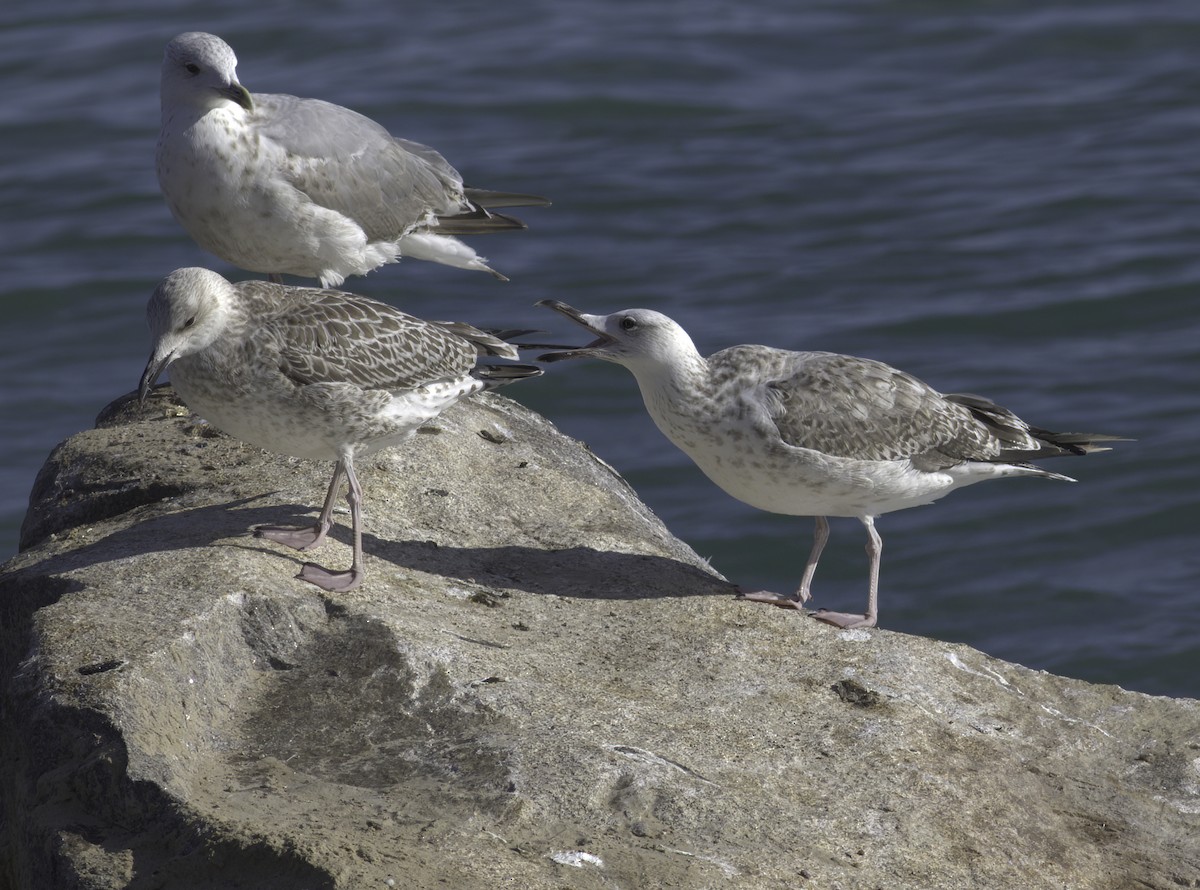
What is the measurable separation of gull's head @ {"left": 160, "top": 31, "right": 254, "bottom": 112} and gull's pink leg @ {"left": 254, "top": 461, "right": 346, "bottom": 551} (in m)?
2.86

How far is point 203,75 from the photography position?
9656 mm

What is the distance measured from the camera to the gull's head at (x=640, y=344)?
7.98 metres

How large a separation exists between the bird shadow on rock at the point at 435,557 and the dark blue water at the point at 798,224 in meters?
5.31

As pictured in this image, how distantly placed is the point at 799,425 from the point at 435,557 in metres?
1.77

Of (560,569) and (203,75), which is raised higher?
(203,75)

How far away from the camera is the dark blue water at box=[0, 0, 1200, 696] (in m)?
14.0

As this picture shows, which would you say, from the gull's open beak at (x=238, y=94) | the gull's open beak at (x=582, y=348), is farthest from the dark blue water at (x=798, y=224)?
the gull's open beak at (x=238, y=94)

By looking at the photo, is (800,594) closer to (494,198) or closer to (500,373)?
(500,373)

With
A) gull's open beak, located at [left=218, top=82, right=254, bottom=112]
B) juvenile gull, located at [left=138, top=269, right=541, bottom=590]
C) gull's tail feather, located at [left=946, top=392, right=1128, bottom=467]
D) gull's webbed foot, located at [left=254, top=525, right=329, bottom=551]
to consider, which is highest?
gull's open beak, located at [left=218, top=82, right=254, bottom=112]

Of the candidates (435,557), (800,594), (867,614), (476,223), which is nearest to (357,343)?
(435,557)

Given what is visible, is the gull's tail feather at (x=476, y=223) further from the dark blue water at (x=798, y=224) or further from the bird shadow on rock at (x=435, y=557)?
the bird shadow on rock at (x=435, y=557)

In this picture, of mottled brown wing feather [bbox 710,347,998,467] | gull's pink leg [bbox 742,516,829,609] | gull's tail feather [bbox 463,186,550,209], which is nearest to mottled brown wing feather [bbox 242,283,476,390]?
mottled brown wing feather [bbox 710,347,998,467]

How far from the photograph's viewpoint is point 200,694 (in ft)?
20.6

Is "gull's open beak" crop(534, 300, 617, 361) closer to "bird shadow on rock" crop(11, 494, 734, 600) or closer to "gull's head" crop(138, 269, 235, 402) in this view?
"bird shadow on rock" crop(11, 494, 734, 600)
